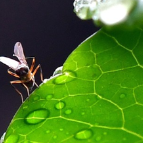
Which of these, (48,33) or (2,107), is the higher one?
(48,33)

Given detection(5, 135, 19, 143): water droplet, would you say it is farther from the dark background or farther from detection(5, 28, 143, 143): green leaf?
the dark background

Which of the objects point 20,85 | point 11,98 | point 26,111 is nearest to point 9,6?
point 11,98

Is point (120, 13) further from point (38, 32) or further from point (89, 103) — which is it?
point (38, 32)

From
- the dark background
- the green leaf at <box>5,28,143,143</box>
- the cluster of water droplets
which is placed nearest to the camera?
the cluster of water droplets

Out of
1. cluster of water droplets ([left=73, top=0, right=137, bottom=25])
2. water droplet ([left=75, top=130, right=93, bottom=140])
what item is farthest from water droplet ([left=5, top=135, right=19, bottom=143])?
cluster of water droplets ([left=73, top=0, right=137, bottom=25])

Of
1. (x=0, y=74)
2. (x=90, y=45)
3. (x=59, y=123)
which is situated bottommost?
(x=0, y=74)

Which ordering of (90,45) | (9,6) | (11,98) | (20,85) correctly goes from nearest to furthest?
(90,45)
(20,85)
(11,98)
(9,6)

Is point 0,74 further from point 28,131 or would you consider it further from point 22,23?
point 28,131
